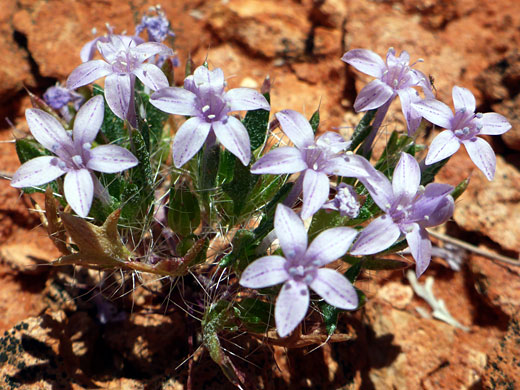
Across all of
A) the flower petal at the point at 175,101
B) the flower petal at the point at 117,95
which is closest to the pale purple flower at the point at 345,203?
the flower petal at the point at 175,101

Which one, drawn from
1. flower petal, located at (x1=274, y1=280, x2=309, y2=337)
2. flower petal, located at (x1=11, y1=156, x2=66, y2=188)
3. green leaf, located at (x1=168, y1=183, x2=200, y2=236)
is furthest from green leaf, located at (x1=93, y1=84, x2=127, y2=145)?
flower petal, located at (x1=274, y1=280, x2=309, y2=337)

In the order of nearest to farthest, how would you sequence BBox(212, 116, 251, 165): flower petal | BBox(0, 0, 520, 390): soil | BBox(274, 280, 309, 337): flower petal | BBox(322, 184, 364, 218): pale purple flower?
BBox(274, 280, 309, 337): flower petal → BBox(212, 116, 251, 165): flower petal → BBox(322, 184, 364, 218): pale purple flower → BBox(0, 0, 520, 390): soil

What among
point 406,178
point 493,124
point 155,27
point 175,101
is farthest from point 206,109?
point 493,124

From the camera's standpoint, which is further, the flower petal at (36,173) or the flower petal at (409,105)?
the flower petal at (409,105)

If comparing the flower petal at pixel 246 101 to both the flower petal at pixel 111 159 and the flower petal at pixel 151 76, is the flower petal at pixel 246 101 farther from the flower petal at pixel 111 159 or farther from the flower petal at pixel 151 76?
the flower petal at pixel 111 159

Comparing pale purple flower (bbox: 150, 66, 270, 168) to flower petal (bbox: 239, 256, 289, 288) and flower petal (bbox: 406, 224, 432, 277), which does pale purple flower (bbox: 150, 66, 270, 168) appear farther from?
flower petal (bbox: 406, 224, 432, 277)

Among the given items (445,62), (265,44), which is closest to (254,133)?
(265,44)
